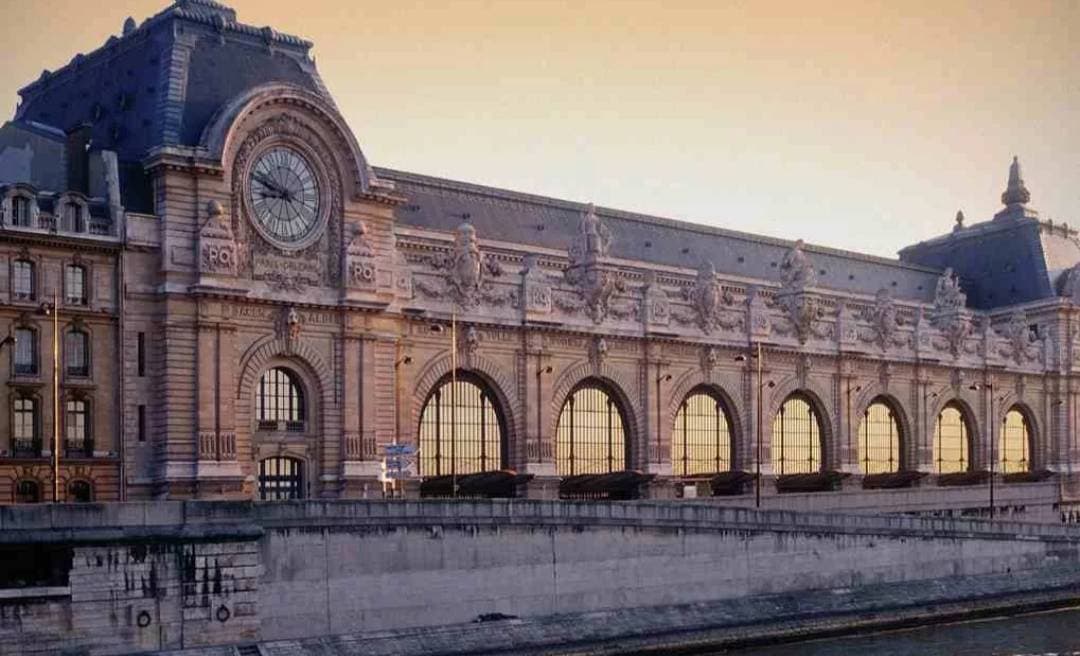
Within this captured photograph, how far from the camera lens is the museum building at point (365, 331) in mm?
66312

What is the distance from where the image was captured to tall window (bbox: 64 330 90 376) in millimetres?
65450

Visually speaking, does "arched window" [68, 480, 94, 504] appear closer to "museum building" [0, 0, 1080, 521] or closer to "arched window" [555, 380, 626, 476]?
"museum building" [0, 0, 1080, 521]

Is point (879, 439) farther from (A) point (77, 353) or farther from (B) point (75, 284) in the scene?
(B) point (75, 284)

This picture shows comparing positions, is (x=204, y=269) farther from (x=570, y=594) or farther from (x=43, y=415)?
(x=570, y=594)

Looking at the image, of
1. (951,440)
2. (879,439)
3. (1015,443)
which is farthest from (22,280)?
(1015,443)

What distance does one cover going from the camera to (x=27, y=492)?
210 feet

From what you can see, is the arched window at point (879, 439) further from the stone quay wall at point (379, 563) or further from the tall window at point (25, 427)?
the tall window at point (25, 427)

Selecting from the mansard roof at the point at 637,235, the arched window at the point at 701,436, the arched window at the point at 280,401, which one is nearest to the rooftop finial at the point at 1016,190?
the mansard roof at the point at 637,235

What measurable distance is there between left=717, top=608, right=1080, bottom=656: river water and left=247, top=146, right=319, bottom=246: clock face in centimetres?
2818

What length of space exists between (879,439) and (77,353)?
63.1 m

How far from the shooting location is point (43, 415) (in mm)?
64375

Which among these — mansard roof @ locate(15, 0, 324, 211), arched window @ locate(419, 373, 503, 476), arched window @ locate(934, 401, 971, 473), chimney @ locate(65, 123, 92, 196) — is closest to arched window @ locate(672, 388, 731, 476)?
arched window @ locate(419, 373, 503, 476)

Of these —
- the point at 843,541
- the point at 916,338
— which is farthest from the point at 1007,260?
the point at 843,541

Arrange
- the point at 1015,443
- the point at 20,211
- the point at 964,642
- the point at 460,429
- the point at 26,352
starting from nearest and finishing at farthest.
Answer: the point at 20,211
the point at 26,352
the point at 964,642
the point at 460,429
the point at 1015,443
